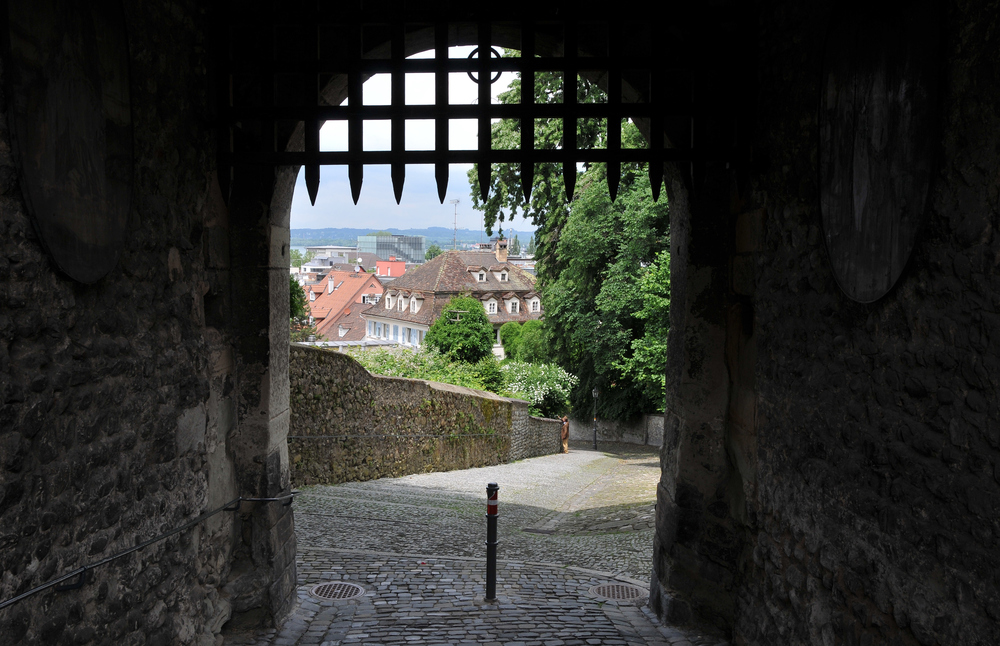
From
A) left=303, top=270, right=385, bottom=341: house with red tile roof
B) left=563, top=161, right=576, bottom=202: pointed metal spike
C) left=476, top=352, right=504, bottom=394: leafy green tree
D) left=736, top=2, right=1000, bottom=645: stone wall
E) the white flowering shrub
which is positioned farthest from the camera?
left=303, top=270, right=385, bottom=341: house with red tile roof

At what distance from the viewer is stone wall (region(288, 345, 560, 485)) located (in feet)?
32.3

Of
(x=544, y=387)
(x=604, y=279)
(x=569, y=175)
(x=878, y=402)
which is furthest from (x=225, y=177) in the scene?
(x=544, y=387)

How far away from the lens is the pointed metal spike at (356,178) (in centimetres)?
435

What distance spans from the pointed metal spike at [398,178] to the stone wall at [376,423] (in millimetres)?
5465

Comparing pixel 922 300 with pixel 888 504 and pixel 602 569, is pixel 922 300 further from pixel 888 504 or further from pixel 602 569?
pixel 602 569

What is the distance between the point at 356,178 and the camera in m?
4.41

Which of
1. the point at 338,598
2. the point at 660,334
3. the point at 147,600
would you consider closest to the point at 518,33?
the point at 147,600

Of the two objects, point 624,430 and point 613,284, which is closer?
point 613,284

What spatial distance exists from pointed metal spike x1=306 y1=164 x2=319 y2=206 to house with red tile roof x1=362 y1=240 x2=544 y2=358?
42.9m

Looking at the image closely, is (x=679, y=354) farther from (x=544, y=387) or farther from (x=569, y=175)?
(x=544, y=387)

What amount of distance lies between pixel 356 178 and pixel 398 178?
0.78 ft

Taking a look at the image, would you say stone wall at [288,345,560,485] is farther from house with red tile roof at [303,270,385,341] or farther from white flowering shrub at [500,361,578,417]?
house with red tile roof at [303,270,385,341]

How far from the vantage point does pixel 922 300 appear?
8.63 feet

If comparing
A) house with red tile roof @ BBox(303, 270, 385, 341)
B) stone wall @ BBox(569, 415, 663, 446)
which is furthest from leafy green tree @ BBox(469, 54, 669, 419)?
house with red tile roof @ BBox(303, 270, 385, 341)
